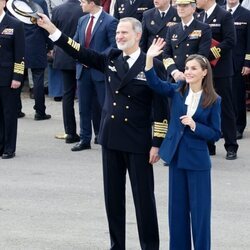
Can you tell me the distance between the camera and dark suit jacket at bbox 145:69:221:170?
7348mm

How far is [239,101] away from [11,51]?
3.42 metres

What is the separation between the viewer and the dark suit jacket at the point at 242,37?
12836 mm

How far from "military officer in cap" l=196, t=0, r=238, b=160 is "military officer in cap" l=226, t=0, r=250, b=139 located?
3.33 ft

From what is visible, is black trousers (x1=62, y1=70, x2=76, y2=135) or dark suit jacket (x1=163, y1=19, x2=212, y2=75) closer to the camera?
dark suit jacket (x1=163, y1=19, x2=212, y2=75)

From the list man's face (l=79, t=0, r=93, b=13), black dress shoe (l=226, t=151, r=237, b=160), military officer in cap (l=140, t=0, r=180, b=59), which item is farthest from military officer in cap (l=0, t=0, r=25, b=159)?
black dress shoe (l=226, t=151, r=237, b=160)

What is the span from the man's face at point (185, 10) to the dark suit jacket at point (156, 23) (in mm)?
893

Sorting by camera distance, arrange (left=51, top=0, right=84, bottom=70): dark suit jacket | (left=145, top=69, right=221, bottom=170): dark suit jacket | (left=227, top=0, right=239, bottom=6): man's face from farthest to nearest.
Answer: (left=51, top=0, right=84, bottom=70): dark suit jacket
(left=227, top=0, right=239, bottom=6): man's face
(left=145, top=69, right=221, bottom=170): dark suit jacket

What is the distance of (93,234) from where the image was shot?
8.61 meters

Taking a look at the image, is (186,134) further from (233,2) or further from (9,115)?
(233,2)

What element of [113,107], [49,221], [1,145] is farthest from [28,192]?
[113,107]

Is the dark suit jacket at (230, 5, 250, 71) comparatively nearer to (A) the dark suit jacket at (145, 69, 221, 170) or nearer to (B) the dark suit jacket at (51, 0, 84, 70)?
(B) the dark suit jacket at (51, 0, 84, 70)

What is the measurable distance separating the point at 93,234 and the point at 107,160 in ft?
3.73

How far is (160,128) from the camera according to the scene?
7.62 meters

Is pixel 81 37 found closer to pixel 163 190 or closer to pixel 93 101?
pixel 93 101
